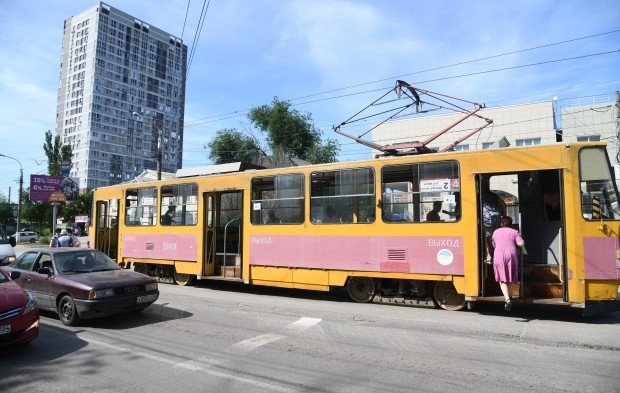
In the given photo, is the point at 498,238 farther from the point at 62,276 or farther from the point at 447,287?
the point at 62,276

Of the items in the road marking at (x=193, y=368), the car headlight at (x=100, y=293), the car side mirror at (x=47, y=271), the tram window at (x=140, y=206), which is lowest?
the road marking at (x=193, y=368)

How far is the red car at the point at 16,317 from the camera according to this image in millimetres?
5707

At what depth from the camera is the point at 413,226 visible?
8.84 meters

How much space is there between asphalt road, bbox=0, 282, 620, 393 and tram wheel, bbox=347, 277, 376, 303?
658mm

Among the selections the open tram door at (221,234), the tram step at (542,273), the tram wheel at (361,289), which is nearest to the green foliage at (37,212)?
the open tram door at (221,234)

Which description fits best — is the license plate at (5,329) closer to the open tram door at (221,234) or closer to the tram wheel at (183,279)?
the open tram door at (221,234)

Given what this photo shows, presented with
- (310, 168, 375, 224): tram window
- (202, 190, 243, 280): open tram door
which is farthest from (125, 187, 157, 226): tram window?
(310, 168, 375, 224): tram window

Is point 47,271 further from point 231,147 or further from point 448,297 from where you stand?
point 231,147

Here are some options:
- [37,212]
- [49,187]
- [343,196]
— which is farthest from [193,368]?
[37,212]

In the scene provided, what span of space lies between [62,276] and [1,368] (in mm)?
2788

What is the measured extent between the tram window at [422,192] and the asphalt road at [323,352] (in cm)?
185

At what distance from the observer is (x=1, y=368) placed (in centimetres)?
543

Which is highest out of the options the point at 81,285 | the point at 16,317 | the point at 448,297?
the point at 81,285

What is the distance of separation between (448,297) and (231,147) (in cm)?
3047
